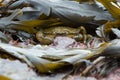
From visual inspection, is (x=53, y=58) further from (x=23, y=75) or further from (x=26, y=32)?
(x=26, y=32)

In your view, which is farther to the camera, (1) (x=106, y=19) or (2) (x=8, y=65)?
(1) (x=106, y=19)

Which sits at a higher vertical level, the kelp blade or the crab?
the kelp blade

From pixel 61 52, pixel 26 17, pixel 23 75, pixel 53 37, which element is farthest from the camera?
pixel 26 17

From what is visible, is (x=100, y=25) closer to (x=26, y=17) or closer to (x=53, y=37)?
(x=53, y=37)

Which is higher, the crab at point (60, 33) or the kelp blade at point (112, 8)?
the kelp blade at point (112, 8)

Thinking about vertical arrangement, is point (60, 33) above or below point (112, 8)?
below

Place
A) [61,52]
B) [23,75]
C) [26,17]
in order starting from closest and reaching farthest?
[23,75] < [61,52] < [26,17]

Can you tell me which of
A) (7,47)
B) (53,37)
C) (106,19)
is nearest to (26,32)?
(53,37)
